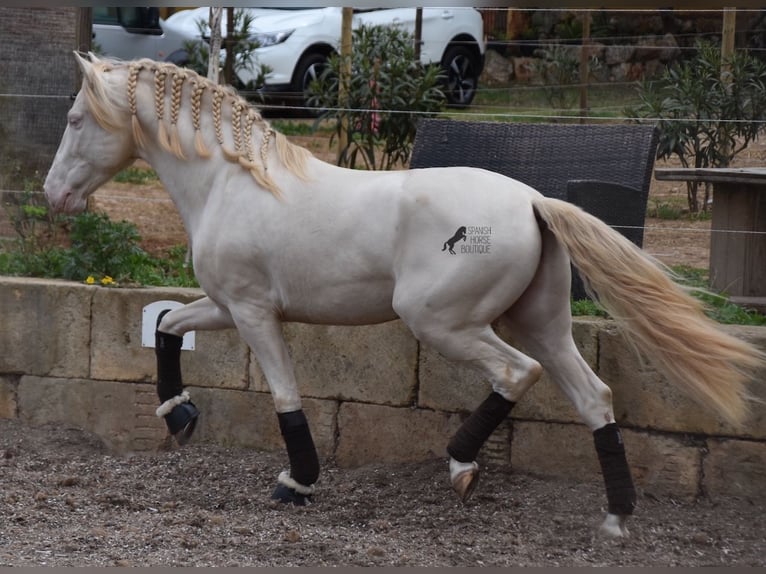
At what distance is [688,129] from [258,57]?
519cm

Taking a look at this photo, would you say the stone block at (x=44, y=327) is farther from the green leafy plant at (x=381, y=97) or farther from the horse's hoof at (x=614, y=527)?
the horse's hoof at (x=614, y=527)

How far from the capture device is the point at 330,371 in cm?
561

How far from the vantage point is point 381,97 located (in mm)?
8008

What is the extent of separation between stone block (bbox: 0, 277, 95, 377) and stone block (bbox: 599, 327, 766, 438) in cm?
270

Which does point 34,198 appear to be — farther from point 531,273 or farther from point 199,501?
point 531,273

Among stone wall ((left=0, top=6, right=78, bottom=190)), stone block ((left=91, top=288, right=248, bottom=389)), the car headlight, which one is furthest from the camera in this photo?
the car headlight

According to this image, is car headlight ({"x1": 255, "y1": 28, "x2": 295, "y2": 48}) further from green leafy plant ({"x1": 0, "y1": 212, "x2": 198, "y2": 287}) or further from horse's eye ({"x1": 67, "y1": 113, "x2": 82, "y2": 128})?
horse's eye ({"x1": 67, "y1": 113, "x2": 82, "y2": 128})

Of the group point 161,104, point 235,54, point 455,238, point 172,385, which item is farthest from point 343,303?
point 235,54

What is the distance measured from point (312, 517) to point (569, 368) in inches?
48.6

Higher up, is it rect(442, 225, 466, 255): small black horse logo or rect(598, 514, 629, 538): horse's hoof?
rect(442, 225, 466, 255): small black horse logo

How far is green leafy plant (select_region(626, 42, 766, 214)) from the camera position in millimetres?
6523

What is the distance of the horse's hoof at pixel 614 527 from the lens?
4.41 metres

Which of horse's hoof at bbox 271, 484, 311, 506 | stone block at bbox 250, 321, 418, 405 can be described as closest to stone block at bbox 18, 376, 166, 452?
stone block at bbox 250, 321, 418, 405
